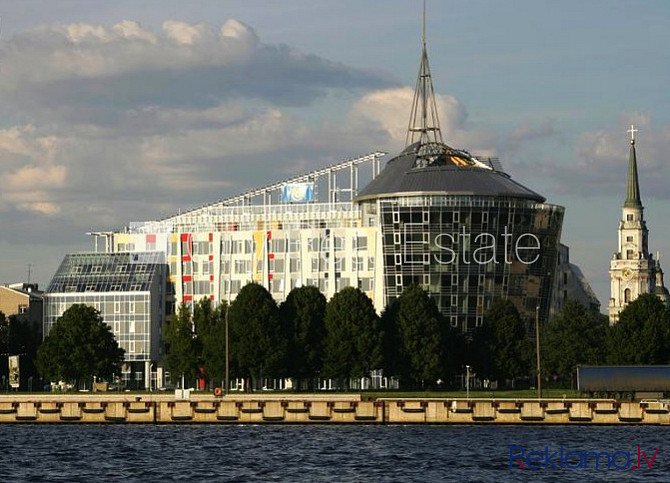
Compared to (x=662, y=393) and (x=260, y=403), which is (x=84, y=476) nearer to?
(x=260, y=403)

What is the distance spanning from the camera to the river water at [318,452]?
11038cm

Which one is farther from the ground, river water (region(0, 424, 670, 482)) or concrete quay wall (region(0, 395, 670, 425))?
concrete quay wall (region(0, 395, 670, 425))

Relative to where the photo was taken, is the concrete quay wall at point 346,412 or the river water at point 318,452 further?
the concrete quay wall at point 346,412

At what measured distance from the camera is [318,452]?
4924 inches

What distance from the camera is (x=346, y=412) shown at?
154375 mm

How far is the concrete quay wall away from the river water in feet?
5.43

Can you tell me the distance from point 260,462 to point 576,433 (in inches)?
1361

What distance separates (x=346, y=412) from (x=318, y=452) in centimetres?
2940

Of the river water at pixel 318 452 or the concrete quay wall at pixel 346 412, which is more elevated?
the concrete quay wall at pixel 346 412

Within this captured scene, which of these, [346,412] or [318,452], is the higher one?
[346,412]

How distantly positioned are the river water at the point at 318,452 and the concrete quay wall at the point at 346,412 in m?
1.66

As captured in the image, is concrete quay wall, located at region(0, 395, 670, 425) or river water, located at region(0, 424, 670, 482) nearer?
river water, located at region(0, 424, 670, 482)

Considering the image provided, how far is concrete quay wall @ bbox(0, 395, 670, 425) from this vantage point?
151m

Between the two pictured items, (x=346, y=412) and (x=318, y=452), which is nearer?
(x=318, y=452)
